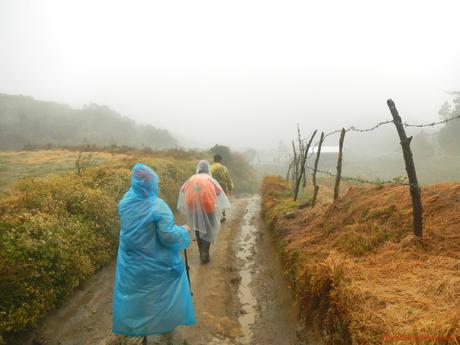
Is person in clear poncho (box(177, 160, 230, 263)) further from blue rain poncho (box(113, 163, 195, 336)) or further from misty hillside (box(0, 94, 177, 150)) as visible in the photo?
misty hillside (box(0, 94, 177, 150))

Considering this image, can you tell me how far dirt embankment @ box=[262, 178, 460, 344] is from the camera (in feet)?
9.31

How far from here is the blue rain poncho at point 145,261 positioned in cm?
366

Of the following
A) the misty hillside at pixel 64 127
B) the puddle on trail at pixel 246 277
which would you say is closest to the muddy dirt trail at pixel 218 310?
the puddle on trail at pixel 246 277

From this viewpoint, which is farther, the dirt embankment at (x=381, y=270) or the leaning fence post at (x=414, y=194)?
the leaning fence post at (x=414, y=194)

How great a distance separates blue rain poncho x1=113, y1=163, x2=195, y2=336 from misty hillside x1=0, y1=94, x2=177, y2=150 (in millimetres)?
40540

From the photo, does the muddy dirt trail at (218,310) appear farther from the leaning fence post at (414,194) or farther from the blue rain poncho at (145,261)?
the leaning fence post at (414,194)

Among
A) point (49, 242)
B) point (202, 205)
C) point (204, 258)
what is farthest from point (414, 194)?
point (49, 242)

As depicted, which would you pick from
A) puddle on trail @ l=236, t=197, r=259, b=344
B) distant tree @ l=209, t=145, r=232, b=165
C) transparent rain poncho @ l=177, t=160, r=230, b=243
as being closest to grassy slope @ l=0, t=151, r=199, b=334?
transparent rain poncho @ l=177, t=160, r=230, b=243

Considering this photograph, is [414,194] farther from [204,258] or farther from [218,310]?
[204,258]

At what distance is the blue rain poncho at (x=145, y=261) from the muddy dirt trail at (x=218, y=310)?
0.63 meters

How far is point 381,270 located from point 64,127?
59.0 meters

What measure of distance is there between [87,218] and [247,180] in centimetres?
2077

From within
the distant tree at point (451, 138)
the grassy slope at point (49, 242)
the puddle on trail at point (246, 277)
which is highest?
the distant tree at point (451, 138)

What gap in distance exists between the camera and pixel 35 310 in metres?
4.41
